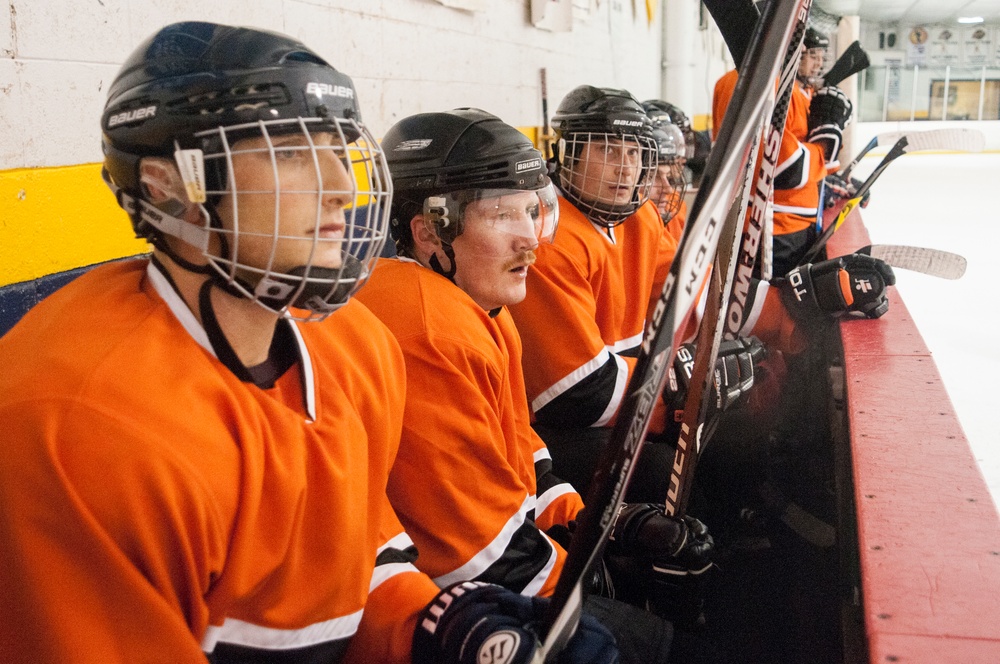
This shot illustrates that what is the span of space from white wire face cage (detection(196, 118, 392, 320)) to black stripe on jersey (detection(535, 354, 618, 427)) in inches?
46.7

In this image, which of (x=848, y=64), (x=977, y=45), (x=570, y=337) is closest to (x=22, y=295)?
(x=570, y=337)

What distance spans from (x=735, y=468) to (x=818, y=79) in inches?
123

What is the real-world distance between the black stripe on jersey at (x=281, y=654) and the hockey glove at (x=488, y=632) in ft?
0.34

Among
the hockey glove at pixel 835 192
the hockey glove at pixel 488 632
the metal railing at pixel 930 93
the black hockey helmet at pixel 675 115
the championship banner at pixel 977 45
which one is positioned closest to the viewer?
the hockey glove at pixel 488 632

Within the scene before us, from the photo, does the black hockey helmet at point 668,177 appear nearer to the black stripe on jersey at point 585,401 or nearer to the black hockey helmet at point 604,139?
the black hockey helmet at point 604,139

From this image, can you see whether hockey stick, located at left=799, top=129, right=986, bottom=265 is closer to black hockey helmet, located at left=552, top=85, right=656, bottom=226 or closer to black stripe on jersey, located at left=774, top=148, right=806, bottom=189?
black stripe on jersey, located at left=774, top=148, right=806, bottom=189

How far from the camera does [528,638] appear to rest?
1.08m

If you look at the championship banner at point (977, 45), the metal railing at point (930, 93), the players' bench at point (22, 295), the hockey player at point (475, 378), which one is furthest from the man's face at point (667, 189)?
the championship banner at point (977, 45)

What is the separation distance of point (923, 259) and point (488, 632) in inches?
91.0

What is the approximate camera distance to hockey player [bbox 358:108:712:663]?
1.38 meters

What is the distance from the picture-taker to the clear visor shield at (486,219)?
1.65 metres

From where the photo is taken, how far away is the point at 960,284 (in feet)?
17.7

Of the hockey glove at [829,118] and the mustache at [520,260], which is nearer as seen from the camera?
the mustache at [520,260]

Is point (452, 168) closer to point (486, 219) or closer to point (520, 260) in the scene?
point (486, 219)
